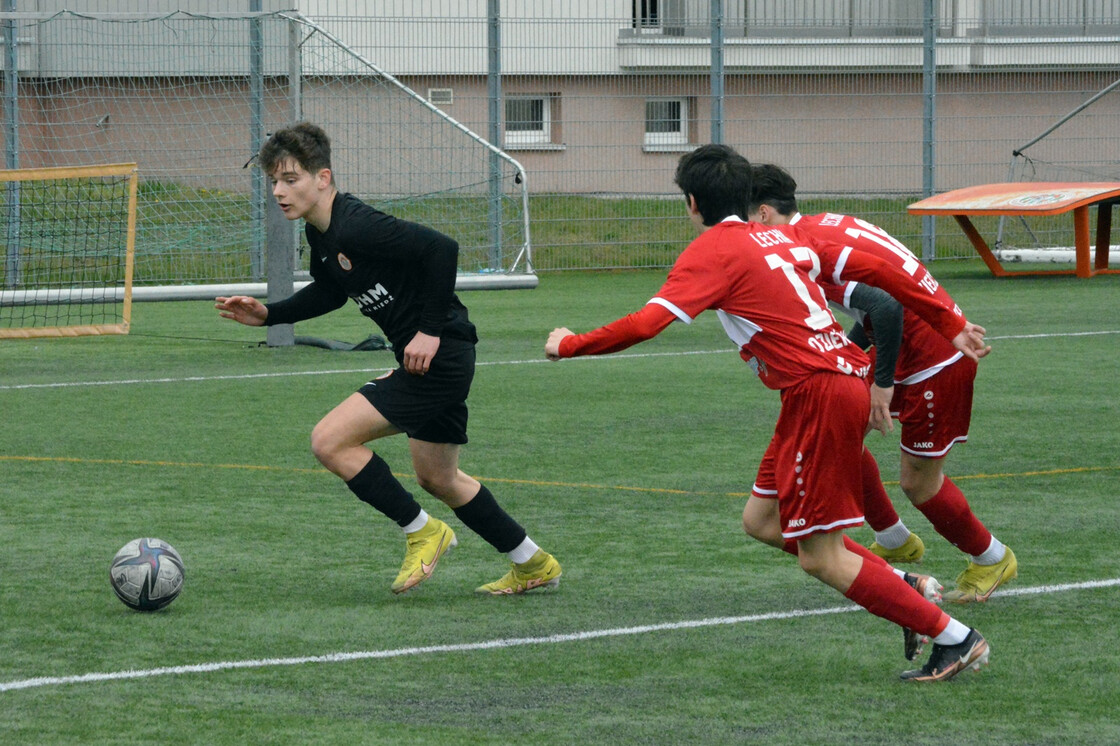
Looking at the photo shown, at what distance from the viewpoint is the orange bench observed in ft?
57.8

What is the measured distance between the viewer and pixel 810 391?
15.4 feet

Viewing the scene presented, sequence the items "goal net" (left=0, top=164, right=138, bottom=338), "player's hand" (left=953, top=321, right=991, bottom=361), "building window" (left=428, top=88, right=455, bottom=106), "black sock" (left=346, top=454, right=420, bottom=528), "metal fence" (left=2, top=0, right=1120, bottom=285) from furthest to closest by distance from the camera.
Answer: "building window" (left=428, top=88, right=455, bottom=106), "metal fence" (left=2, top=0, right=1120, bottom=285), "goal net" (left=0, top=164, right=138, bottom=338), "black sock" (left=346, top=454, right=420, bottom=528), "player's hand" (left=953, top=321, right=991, bottom=361)

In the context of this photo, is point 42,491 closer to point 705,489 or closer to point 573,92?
Result: point 705,489

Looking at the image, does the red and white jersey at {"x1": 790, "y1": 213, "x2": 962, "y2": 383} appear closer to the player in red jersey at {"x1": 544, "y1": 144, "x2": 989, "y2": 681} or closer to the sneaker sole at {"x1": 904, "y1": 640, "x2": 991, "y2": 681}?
the player in red jersey at {"x1": 544, "y1": 144, "x2": 989, "y2": 681}

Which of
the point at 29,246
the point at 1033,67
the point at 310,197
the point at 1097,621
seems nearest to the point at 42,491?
the point at 310,197

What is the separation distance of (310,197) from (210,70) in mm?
12514

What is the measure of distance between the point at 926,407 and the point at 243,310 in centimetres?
246

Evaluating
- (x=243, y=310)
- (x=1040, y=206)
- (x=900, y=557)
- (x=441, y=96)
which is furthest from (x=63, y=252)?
(x=900, y=557)

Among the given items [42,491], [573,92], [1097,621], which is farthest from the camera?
[573,92]

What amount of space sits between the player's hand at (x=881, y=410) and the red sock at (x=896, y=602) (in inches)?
26.1

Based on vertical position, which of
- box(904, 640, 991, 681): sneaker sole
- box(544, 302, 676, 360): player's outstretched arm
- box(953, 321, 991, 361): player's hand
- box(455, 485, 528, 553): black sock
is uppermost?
box(544, 302, 676, 360): player's outstretched arm

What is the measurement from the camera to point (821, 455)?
466cm

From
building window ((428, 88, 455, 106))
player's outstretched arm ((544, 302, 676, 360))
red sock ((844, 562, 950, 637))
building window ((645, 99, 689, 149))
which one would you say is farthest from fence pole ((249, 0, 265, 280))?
red sock ((844, 562, 950, 637))

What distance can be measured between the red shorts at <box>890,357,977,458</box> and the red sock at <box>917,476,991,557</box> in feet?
0.50
